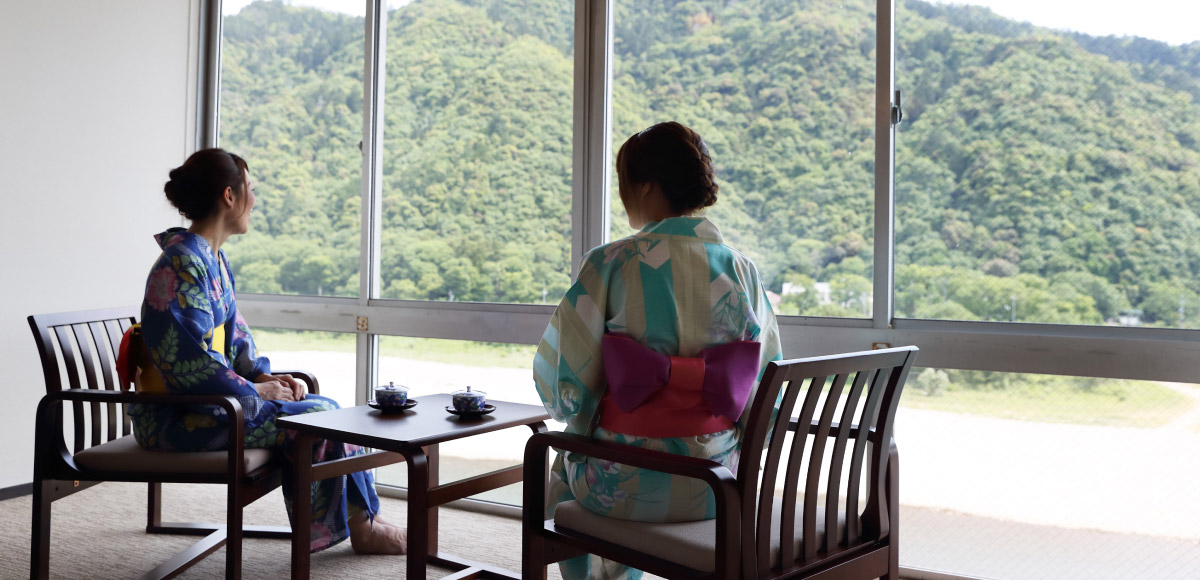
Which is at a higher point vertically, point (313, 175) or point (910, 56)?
point (910, 56)

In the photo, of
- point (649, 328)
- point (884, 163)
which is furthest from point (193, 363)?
point (884, 163)

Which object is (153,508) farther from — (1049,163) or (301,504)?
(1049,163)

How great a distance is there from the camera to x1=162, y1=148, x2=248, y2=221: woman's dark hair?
2.68 meters

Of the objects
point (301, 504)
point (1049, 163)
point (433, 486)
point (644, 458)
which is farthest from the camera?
point (433, 486)

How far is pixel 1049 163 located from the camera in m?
2.55

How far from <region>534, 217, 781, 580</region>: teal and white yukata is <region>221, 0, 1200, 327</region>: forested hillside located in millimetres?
1016

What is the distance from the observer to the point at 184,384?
2443 millimetres

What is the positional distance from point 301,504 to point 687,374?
3.73 ft

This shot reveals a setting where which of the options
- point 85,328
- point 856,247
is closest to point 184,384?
point 85,328

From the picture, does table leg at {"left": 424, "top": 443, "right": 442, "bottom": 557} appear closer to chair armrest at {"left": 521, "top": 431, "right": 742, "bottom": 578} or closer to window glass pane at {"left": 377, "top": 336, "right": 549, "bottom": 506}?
window glass pane at {"left": 377, "top": 336, "right": 549, "bottom": 506}

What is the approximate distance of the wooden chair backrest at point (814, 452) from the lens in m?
1.56

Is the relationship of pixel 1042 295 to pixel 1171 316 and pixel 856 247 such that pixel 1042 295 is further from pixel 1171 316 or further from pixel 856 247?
pixel 856 247

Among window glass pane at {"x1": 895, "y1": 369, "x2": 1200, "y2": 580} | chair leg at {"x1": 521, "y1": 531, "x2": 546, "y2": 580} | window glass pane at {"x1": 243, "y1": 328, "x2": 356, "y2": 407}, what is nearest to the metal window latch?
window glass pane at {"x1": 895, "y1": 369, "x2": 1200, "y2": 580}

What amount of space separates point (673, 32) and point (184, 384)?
192cm
